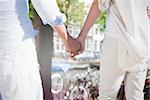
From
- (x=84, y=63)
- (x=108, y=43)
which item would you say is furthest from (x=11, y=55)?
(x=84, y=63)

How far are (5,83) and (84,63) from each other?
619 mm

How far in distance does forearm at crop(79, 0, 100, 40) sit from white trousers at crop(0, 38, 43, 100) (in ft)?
1.30

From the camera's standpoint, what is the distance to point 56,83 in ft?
5.65

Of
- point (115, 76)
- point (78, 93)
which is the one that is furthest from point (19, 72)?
point (78, 93)

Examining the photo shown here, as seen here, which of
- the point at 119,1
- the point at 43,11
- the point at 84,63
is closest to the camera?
the point at 43,11

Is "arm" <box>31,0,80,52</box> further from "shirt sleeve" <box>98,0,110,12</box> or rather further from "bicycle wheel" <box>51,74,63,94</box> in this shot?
"bicycle wheel" <box>51,74,63,94</box>

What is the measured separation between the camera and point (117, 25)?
139 cm

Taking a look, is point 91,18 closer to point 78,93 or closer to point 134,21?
point 134,21

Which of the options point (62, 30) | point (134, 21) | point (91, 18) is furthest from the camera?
point (91, 18)

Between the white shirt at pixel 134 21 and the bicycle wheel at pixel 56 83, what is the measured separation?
0.43 meters

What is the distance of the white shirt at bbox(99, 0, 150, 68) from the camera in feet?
4.51

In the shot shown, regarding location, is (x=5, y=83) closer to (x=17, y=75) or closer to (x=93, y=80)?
(x=17, y=75)

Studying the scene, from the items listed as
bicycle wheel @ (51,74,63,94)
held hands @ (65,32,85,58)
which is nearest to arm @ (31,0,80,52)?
held hands @ (65,32,85,58)

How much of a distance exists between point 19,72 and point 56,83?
1.93ft
